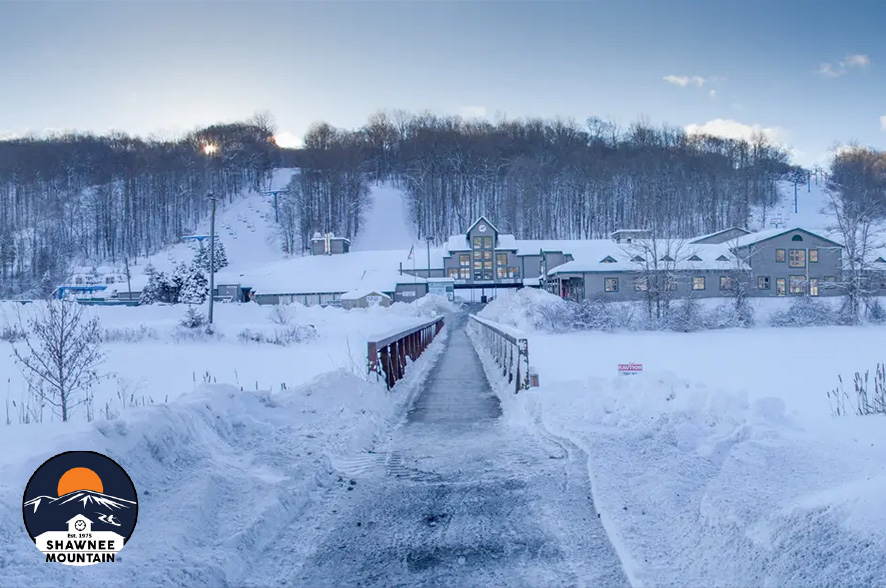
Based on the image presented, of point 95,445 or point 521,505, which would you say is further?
point 521,505

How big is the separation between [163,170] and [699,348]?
A: 132232mm

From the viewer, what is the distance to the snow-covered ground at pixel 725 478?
143 inches

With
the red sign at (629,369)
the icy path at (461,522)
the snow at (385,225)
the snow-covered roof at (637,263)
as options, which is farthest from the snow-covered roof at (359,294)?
the icy path at (461,522)

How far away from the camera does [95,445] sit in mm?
5008

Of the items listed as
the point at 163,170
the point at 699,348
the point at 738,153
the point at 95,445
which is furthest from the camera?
the point at 738,153

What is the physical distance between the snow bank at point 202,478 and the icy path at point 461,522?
33 cm

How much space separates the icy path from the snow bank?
1.10ft

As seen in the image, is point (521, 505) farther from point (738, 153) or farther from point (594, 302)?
point (738, 153)

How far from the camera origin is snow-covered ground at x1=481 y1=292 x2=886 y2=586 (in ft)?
11.9

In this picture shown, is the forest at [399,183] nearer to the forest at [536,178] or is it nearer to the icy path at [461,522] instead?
the forest at [536,178]

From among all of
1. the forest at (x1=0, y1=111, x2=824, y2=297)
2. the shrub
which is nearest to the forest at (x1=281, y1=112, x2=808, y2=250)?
the forest at (x1=0, y1=111, x2=824, y2=297)

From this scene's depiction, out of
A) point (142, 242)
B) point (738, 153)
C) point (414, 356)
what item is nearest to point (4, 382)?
point (414, 356)

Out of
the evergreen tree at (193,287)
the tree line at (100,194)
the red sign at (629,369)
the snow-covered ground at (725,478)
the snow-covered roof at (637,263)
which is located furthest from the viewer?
the tree line at (100,194)

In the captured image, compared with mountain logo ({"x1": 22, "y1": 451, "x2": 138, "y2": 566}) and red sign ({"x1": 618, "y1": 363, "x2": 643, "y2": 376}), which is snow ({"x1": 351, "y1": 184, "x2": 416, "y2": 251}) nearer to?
red sign ({"x1": 618, "y1": 363, "x2": 643, "y2": 376})
